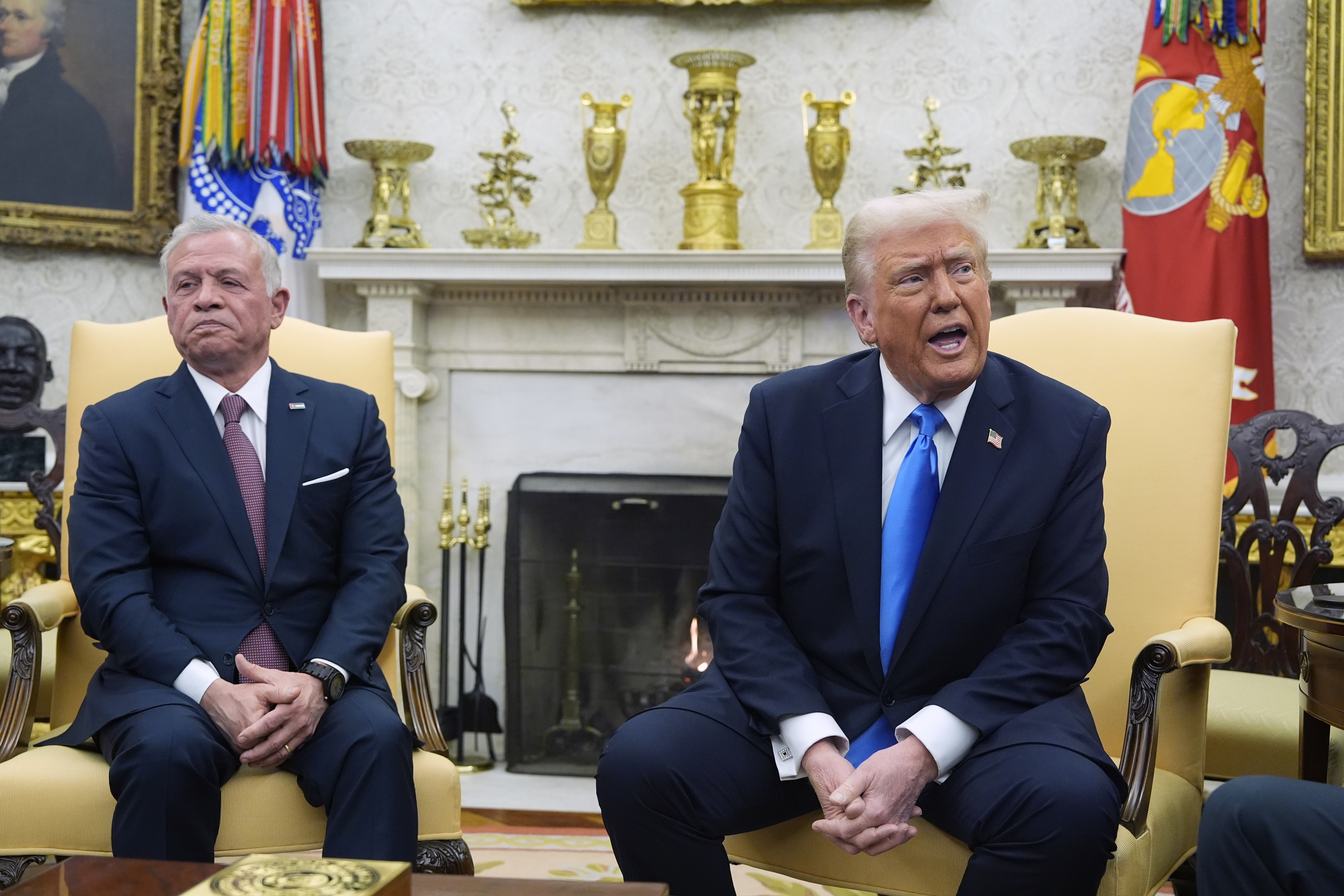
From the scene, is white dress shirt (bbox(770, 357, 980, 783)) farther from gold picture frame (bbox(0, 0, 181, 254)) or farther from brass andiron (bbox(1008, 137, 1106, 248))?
A: gold picture frame (bbox(0, 0, 181, 254))

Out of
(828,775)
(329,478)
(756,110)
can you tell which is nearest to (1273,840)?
(828,775)

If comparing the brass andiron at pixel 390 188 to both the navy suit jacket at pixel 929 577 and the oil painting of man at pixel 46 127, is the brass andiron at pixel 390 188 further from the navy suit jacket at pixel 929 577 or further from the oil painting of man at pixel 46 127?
the navy suit jacket at pixel 929 577

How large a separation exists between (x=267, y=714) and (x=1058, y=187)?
2779 mm

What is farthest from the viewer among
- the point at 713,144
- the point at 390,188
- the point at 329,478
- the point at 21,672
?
the point at 390,188

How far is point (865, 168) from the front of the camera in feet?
13.1

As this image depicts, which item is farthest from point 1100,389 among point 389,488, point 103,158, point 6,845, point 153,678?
point 103,158

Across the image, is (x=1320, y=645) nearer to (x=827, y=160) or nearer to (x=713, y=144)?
(x=827, y=160)

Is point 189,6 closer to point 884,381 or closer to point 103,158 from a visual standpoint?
point 103,158

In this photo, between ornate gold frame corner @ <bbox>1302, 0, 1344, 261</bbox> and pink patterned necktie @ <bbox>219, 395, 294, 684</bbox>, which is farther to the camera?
ornate gold frame corner @ <bbox>1302, 0, 1344, 261</bbox>

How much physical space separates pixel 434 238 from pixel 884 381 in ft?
8.07

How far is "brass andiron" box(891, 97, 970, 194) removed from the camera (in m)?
3.71

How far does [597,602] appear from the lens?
4.00m

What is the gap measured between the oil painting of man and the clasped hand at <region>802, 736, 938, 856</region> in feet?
11.1

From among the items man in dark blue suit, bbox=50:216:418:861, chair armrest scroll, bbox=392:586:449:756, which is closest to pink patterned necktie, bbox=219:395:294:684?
man in dark blue suit, bbox=50:216:418:861
